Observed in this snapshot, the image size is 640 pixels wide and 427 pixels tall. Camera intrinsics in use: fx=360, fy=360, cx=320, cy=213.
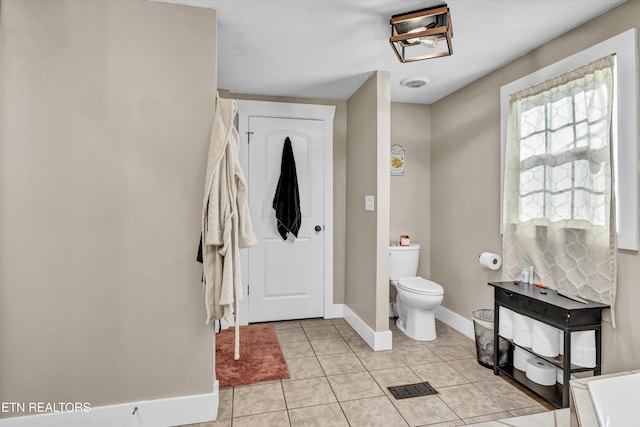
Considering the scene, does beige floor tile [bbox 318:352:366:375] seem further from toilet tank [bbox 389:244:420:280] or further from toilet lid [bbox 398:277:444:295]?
toilet tank [bbox 389:244:420:280]

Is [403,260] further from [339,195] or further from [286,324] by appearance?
[286,324]

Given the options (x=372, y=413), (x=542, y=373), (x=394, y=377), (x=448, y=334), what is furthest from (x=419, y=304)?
(x=372, y=413)

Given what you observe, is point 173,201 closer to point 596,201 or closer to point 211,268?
point 211,268

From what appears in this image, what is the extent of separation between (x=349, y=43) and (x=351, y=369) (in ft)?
7.73

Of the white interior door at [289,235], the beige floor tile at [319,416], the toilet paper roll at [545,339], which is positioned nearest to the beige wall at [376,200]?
the white interior door at [289,235]

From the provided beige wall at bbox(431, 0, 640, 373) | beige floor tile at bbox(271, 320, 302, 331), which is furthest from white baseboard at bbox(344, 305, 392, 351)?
beige wall at bbox(431, 0, 640, 373)

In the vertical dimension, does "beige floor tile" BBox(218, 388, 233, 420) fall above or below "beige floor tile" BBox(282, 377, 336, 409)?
below

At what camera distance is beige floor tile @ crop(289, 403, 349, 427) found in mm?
2002

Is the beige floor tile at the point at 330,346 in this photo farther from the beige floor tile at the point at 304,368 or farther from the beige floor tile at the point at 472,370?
the beige floor tile at the point at 472,370

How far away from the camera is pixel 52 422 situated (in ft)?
6.14

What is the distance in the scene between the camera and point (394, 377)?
254cm

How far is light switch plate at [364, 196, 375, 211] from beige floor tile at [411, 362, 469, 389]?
1312 mm

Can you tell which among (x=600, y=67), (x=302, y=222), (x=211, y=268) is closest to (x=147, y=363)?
(x=211, y=268)

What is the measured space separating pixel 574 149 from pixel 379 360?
6.57ft
